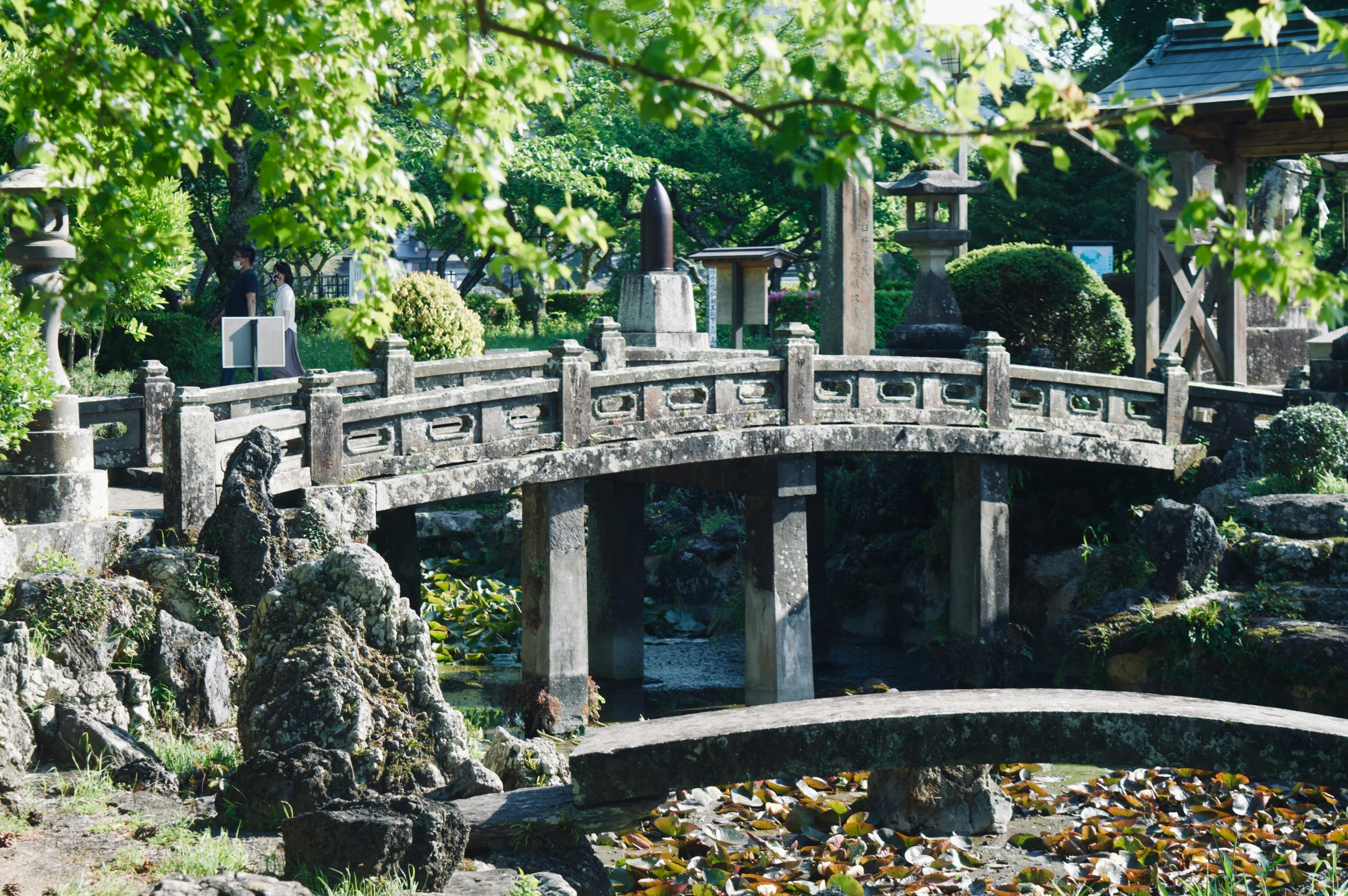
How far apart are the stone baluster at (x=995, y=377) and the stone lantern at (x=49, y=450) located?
8984 millimetres

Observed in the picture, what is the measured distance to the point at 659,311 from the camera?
1809 cm

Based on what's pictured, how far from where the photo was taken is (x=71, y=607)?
9328mm

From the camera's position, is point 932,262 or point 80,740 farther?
point 932,262

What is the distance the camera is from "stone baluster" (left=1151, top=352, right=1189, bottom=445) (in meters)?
16.3

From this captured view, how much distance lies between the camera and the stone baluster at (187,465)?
35.1 feet

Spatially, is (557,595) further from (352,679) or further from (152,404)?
(352,679)

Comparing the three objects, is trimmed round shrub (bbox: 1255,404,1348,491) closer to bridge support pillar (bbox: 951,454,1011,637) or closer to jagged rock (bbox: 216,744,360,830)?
bridge support pillar (bbox: 951,454,1011,637)

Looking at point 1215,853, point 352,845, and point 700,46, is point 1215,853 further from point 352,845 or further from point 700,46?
point 700,46

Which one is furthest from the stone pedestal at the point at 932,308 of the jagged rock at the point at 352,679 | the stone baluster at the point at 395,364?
the jagged rock at the point at 352,679

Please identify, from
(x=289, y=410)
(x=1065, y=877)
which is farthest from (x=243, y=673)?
(x=1065, y=877)

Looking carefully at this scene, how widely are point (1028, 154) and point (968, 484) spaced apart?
15.4m

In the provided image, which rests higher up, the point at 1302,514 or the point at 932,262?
the point at 932,262

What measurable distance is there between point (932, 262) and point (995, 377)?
8.54ft

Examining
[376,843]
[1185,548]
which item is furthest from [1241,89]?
[376,843]
